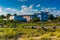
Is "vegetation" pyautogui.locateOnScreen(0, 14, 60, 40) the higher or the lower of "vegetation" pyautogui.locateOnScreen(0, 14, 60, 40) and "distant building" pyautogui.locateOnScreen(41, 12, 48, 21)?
the lower

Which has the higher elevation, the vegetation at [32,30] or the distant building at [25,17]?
the distant building at [25,17]

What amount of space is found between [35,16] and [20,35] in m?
0.33

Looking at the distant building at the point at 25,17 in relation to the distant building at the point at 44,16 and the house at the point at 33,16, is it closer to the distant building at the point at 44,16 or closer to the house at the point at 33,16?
the house at the point at 33,16

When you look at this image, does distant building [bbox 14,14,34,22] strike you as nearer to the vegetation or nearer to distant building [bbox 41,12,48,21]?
the vegetation

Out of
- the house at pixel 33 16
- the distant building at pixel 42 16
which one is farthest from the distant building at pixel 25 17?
the distant building at pixel 42 16

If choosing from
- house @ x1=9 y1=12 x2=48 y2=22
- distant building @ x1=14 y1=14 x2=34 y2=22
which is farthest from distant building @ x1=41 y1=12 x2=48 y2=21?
distant building @ x1=14 y1=14 x2=34 y2=22

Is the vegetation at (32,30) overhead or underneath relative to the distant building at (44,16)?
underneath

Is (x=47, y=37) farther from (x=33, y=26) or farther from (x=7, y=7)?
(x=7, y=7)

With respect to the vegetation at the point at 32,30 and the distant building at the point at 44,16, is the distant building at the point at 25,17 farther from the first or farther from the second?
the distant building at the point at 44,16

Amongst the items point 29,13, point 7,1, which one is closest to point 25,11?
point 29,13

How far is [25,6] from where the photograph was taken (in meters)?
3.47

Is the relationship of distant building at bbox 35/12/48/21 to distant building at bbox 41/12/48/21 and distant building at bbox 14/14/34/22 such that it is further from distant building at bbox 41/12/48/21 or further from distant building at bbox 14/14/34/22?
distant building at bbox 14/14/34/22

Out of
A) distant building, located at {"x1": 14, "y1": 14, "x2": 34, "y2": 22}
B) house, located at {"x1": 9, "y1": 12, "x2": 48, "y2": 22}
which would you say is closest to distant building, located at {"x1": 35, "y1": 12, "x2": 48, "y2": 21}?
house, located at {"x1": 9, "y1": 12, "x2": 48, "y2": 22}

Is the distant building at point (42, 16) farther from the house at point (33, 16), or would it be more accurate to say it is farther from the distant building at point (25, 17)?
the distant building at point (25, 17)
